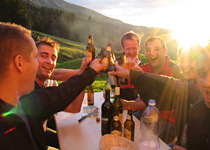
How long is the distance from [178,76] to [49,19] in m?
45.6

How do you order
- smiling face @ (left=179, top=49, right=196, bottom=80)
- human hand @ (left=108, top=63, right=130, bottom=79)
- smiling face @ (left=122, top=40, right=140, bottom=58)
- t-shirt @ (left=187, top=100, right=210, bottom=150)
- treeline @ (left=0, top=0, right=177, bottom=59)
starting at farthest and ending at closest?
treeline @ (left=0, top=0, right=177, bottom=59) < smiling face @ (left=122, top=40, right=140, bottom=58) < human hand @ (left=108, top=63, right=130, bottom=79) < smiling face @ (left=179, top=49, right=196, bottom=80) < t-shirt @ (left=187, top=100, right=210, bottom=150)

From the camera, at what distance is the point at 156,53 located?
3525 millimetres

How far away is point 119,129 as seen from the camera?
178 cm

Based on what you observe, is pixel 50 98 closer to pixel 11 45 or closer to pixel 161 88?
pixel 11 45

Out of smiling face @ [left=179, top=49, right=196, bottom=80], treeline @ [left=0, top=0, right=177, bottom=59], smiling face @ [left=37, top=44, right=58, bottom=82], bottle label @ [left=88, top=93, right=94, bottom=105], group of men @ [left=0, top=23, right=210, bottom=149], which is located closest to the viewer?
group of men @ [left=0, top=23, right=210, bottom=149]

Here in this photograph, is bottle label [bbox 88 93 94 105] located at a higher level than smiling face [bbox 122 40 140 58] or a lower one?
lower

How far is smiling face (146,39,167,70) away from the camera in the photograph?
11.5 feet

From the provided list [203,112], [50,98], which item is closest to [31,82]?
[50,98]

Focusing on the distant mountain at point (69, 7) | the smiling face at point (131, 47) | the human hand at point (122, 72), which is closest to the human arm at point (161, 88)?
the human hand at point (122, 72)

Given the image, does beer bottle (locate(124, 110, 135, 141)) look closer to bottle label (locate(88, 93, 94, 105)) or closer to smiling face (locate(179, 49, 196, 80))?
smiling face (locate(179, 49, 196, 80))

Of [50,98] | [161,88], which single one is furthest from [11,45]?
[161,88]

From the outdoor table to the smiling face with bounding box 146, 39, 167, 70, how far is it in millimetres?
1753

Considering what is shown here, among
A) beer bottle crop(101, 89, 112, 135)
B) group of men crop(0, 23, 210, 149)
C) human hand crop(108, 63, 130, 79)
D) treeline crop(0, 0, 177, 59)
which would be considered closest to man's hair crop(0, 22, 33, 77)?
group of men crop(0, 23, 210, 149)

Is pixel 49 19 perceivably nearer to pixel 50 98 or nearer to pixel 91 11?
pixel 50 98
